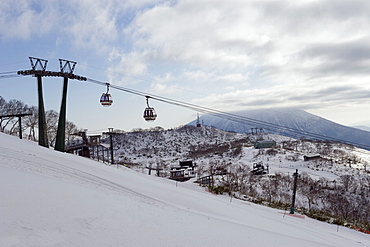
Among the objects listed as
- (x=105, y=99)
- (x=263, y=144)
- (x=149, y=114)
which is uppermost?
(x=105, y=99)

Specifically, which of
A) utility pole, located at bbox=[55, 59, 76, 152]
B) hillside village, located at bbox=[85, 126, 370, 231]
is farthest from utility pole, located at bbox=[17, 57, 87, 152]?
hillside village, located at bbox=[85, 126, 370, 231]

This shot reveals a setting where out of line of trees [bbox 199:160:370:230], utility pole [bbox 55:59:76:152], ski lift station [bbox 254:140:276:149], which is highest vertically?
utility pole [bbox 55:59:76:152]

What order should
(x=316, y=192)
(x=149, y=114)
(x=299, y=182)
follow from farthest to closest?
(x=299, y=182)
(x=316, y=192)
(x=149, y=114)

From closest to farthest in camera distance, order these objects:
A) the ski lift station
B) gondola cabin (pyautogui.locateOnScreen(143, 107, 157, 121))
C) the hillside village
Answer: gondola cabin (pyautogui.locateOnScreen(143, 107, 157, 121)), the hillside village, the ski lift station

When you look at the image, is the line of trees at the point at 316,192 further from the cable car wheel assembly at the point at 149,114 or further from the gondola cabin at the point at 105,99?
the gondola cabin at the point at 105,99

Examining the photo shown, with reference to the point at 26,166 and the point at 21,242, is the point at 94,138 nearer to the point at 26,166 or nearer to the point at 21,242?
the point at 26,166

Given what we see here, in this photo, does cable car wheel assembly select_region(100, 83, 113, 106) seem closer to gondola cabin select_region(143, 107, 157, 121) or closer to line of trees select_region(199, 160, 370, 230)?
gondola cabin select_region(143, 107, 157, 121)

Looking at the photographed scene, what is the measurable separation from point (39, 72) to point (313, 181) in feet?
117

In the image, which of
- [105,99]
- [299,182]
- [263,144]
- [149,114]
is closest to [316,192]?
[299,182]

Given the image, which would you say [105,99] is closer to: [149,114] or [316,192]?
[149,114]

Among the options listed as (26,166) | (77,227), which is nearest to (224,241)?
(77,227)

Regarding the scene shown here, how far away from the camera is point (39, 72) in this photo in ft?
51.2

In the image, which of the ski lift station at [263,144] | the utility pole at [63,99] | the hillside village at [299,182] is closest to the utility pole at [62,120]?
the utility pole at [63,99]

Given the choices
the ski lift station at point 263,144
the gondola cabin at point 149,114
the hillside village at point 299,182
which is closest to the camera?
the gondola cabin at point 149,114
